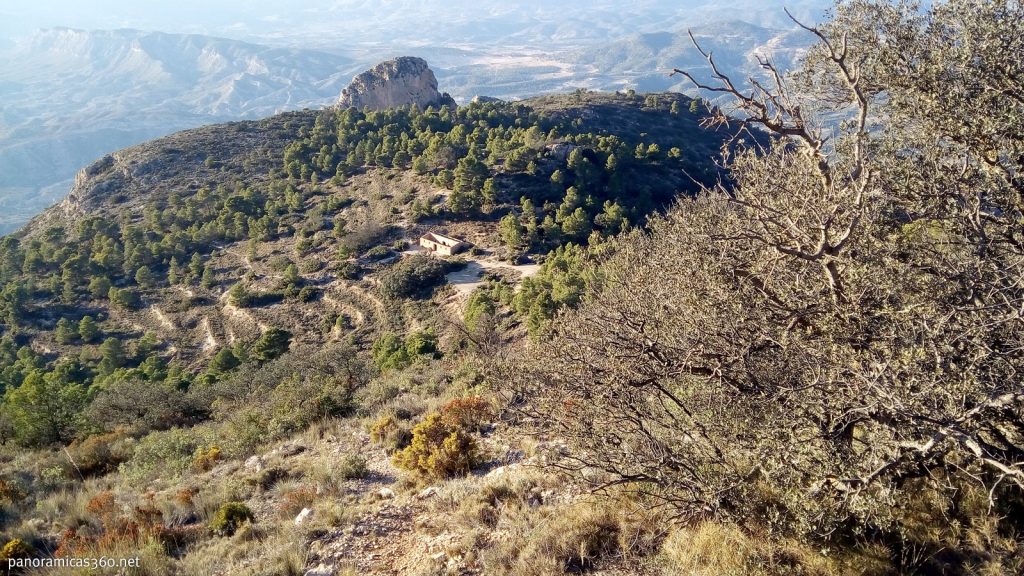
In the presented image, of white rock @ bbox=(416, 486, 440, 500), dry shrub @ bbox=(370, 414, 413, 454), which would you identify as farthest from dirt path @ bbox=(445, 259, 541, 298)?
white rock @ bbox=(416, 486, 440, 500)

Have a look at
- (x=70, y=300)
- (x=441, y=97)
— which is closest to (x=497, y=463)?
(x=70, y=300)

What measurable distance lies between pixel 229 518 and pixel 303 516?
115 cm

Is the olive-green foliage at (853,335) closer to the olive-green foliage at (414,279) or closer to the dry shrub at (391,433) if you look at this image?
the dry shrub at (391,433)

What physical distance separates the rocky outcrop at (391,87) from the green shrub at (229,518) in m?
85.1

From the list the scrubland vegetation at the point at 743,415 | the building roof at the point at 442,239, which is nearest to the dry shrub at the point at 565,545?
the scrubland vegetation at the point at 743,415

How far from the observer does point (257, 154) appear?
6419 cm

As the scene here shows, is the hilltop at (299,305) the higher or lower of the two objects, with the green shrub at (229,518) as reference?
lower

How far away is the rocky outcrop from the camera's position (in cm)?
8638

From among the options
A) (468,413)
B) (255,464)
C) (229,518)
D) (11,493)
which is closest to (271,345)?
(11,493)

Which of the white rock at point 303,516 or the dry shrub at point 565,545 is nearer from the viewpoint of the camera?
the dry shrub at point 565,545

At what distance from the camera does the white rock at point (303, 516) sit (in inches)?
291

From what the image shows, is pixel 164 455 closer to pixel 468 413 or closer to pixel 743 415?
pixel 468 413

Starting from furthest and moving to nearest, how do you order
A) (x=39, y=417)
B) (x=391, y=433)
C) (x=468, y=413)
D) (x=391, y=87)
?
(x=391, y=87), (x=39, y=417), (x=391, y=433), (x=468, y=413)

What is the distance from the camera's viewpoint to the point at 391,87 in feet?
289
